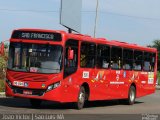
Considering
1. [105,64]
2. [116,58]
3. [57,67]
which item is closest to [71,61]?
[57,67]

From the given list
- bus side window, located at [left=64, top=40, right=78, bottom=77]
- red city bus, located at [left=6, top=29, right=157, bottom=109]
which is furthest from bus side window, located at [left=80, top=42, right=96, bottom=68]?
bus side window, located at [left=64, top=40, right=78, bottom=77]

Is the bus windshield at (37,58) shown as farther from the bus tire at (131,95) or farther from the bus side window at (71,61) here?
the bus tire at (131,95)

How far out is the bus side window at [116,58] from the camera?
917 inches

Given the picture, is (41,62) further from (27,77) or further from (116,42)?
(116,42)

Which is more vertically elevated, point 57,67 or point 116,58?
point 57,67

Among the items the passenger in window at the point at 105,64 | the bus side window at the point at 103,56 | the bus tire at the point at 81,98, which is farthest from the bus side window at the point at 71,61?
the passenger in window at the point at 105,64

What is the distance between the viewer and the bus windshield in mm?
18672

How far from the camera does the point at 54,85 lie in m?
18.6

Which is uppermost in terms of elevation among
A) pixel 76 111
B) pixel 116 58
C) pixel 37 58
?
pixel 37 58

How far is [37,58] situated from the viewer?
61.6ft

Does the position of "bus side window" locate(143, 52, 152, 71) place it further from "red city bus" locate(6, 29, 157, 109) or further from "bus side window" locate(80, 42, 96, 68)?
"bus side window" locate(80, 42, 96, 68)

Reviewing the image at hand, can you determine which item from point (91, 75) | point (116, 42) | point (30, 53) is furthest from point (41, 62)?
point (116, 42)

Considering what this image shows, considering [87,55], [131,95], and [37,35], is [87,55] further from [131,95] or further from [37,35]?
[131,95]

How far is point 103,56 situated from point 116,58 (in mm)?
1522
